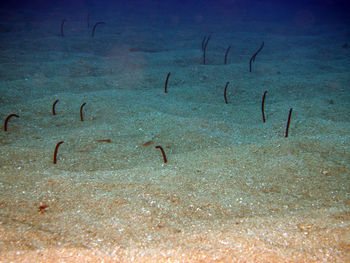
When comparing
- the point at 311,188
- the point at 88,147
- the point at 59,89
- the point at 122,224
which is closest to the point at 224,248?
the point at 122,224

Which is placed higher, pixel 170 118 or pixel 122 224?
pixel 170 118

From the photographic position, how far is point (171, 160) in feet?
8.07

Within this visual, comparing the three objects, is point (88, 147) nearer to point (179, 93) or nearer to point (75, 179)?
point (75, 179)

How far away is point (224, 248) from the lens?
1.40 meters

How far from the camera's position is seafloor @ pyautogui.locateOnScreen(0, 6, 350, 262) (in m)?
1.45

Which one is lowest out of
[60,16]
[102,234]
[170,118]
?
[102,234]

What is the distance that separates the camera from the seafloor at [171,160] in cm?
145

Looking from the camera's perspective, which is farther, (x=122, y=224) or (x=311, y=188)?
(x=311, y=188)

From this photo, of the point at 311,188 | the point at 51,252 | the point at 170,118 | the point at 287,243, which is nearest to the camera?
the point at 51,252

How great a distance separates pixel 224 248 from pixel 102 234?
0.71 m

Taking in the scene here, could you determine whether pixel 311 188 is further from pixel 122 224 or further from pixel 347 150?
pixel 122 224

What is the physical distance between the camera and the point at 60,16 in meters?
9.66

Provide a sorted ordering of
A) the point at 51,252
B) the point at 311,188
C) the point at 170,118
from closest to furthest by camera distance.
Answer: the point at 51,252 < the point at 311,188 < the point at 170,118

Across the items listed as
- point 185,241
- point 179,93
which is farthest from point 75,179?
point 179,93
